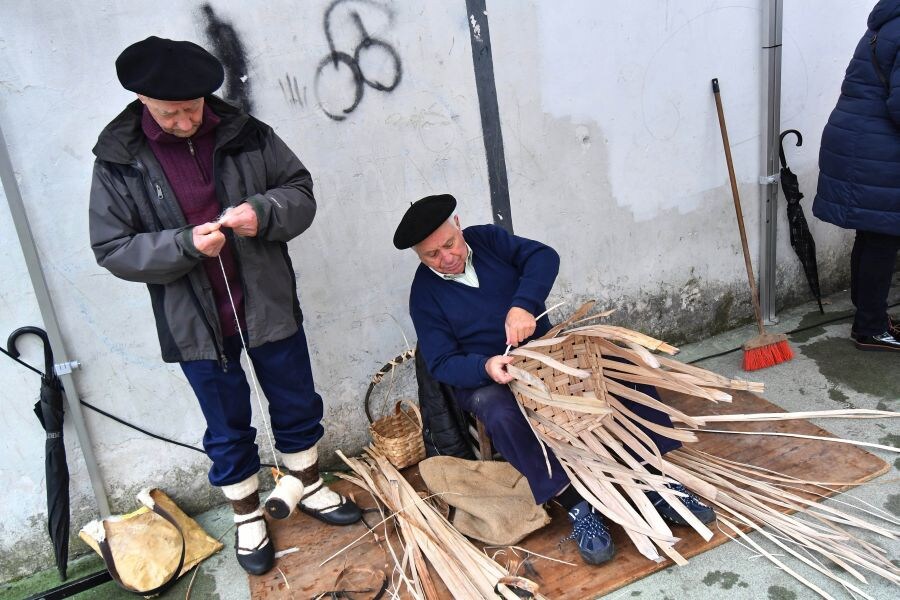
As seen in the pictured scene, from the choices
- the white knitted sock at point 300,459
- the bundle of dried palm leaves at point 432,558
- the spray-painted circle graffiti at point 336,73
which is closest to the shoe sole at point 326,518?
the bundle of dried palm leaves at point 432,558

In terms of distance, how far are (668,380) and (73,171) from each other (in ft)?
7.72

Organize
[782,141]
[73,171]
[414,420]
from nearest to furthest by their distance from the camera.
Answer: [73,171]
[414,420]
[782,141]

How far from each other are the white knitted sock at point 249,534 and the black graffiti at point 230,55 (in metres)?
1.64

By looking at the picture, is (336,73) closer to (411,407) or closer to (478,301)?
(478,301)

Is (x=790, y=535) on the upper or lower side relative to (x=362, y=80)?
lower

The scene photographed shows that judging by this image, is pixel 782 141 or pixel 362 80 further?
pixel 782 141

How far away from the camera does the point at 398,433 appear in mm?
3248

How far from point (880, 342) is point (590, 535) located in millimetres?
2165

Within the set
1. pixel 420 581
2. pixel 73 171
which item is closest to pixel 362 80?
pixel 73 171

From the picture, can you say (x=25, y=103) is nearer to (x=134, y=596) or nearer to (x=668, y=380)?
(x=134, y=596)

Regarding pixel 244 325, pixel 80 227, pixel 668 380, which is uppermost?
pixel 80 227

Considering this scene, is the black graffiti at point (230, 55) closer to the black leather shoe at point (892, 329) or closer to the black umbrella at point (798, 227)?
the black umbrella at point (798, 227)

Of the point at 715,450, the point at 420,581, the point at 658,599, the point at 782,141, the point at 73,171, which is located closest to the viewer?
the point at 658,599

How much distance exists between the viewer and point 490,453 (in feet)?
9.75
